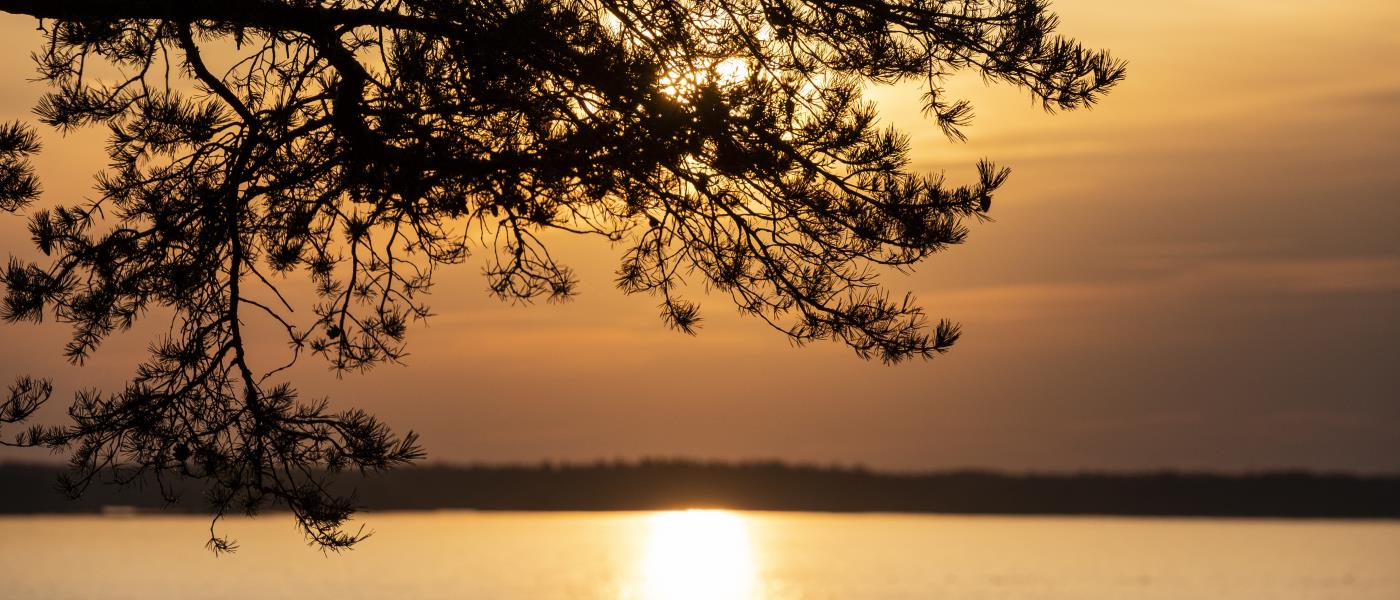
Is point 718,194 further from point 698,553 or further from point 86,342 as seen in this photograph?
point 698,553

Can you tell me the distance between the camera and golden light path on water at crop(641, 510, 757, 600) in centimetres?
4816

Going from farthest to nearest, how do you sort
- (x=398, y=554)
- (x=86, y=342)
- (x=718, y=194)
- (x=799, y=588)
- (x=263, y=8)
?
(x=398, y=554), (x=799, y=588), (x=86, y=342), (x=718, y=194), (x=263, y=8)

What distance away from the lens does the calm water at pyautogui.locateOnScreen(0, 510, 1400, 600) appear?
44.9m

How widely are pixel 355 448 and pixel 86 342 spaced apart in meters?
1.48

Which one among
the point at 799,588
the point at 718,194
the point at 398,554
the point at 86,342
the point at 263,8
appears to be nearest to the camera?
the point at 263,8

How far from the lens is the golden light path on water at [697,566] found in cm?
4816

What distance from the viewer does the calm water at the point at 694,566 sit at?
44875 millimetres

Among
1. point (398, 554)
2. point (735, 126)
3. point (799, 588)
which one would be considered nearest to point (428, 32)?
point (735, 126)

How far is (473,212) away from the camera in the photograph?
19.6 ft

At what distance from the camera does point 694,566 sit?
61906 mm

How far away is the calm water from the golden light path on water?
22cm

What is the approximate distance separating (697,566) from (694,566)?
262 mm

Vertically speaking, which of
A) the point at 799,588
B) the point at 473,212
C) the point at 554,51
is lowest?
the point at 799,588

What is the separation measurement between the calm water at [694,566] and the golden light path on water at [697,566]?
0.22 meters
